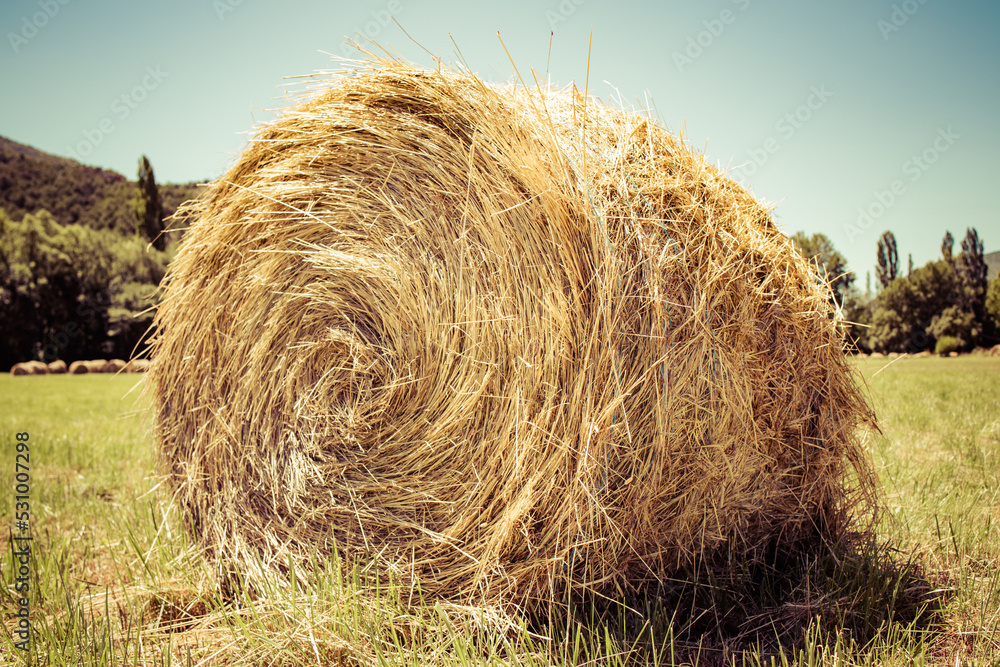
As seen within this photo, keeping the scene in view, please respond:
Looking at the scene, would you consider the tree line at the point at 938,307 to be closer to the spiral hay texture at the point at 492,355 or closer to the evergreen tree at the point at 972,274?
the evergreen tree at the point at 972,274

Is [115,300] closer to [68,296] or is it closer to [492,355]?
[68,296]

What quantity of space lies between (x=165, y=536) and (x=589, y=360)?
2.32 metres

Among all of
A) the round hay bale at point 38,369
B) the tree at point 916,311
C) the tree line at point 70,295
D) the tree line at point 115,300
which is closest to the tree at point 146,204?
the tree line at point 115,300

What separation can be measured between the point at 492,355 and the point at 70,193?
67602 mm

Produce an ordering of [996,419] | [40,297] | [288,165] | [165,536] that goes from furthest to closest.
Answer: [40,297] < [996,419] < [165,536] < [288,165]

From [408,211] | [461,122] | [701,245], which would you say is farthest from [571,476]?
[461,122]

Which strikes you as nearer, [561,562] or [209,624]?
[561,562]

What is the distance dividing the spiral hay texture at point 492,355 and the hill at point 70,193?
1997 inches

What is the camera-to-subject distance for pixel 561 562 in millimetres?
1874

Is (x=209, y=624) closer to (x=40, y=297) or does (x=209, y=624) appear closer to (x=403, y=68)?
(x=403, y=68)

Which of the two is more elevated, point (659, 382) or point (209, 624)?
point (659, 382)

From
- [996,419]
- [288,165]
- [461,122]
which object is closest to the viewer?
[461,122]

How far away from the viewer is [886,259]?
4428 centimetres

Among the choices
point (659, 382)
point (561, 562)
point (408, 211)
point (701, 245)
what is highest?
point (408, 211)
